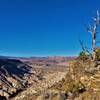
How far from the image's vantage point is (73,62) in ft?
121

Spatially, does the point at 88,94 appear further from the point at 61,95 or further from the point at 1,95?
the point at 1,95

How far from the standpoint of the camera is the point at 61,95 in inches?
1182

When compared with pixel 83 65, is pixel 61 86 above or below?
below

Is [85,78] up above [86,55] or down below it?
below

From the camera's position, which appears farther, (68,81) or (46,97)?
(68,81)

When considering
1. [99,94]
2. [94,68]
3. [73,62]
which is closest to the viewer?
[99,94]

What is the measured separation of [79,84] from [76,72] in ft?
10.3

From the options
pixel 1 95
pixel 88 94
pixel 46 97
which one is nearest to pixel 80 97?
pixel 88 94

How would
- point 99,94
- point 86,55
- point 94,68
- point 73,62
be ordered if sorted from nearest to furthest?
point 99,94
point 94,68
point 73,62
point 86,55

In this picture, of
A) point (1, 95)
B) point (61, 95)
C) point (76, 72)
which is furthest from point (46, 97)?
point (1, 95)

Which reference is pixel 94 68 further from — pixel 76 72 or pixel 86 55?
pixel 86 55

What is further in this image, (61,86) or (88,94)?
(61,86)

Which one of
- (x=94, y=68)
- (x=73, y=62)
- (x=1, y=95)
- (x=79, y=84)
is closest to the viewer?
(x=79, y=84)

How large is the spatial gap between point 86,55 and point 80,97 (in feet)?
34.6
